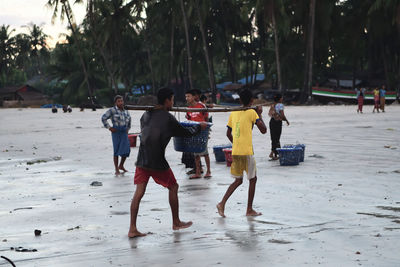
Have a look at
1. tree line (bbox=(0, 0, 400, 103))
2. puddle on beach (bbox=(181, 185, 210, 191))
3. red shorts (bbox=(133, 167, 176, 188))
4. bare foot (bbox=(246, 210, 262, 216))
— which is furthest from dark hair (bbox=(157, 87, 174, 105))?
tree line (bbox=(0, 0, 400, 103))

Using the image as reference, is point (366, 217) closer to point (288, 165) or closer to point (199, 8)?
point (288, 165)

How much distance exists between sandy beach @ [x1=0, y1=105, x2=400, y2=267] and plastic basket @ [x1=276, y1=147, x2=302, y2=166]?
0.15m

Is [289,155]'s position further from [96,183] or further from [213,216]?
[213,216]

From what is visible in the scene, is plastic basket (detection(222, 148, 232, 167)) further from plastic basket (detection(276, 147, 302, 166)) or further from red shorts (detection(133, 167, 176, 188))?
red shorts (detection(133, 167, 176, 188))

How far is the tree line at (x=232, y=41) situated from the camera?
46.8 m

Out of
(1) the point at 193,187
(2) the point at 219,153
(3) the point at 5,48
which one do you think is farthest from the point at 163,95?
(3) the point at 5,48

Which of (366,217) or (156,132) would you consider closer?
(156,132)

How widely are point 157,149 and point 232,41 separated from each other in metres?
56.1

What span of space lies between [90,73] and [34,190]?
218 ft

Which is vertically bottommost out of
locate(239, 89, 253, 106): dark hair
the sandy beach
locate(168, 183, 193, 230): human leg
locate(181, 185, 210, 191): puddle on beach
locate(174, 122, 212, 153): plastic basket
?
locate(181, 185, 210, 191): puddle on beach

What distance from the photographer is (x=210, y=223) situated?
21.9 ft

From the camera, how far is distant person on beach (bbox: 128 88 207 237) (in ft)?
20.2

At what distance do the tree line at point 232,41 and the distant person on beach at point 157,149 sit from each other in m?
37.8

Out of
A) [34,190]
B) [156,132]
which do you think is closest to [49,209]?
[34,190]
